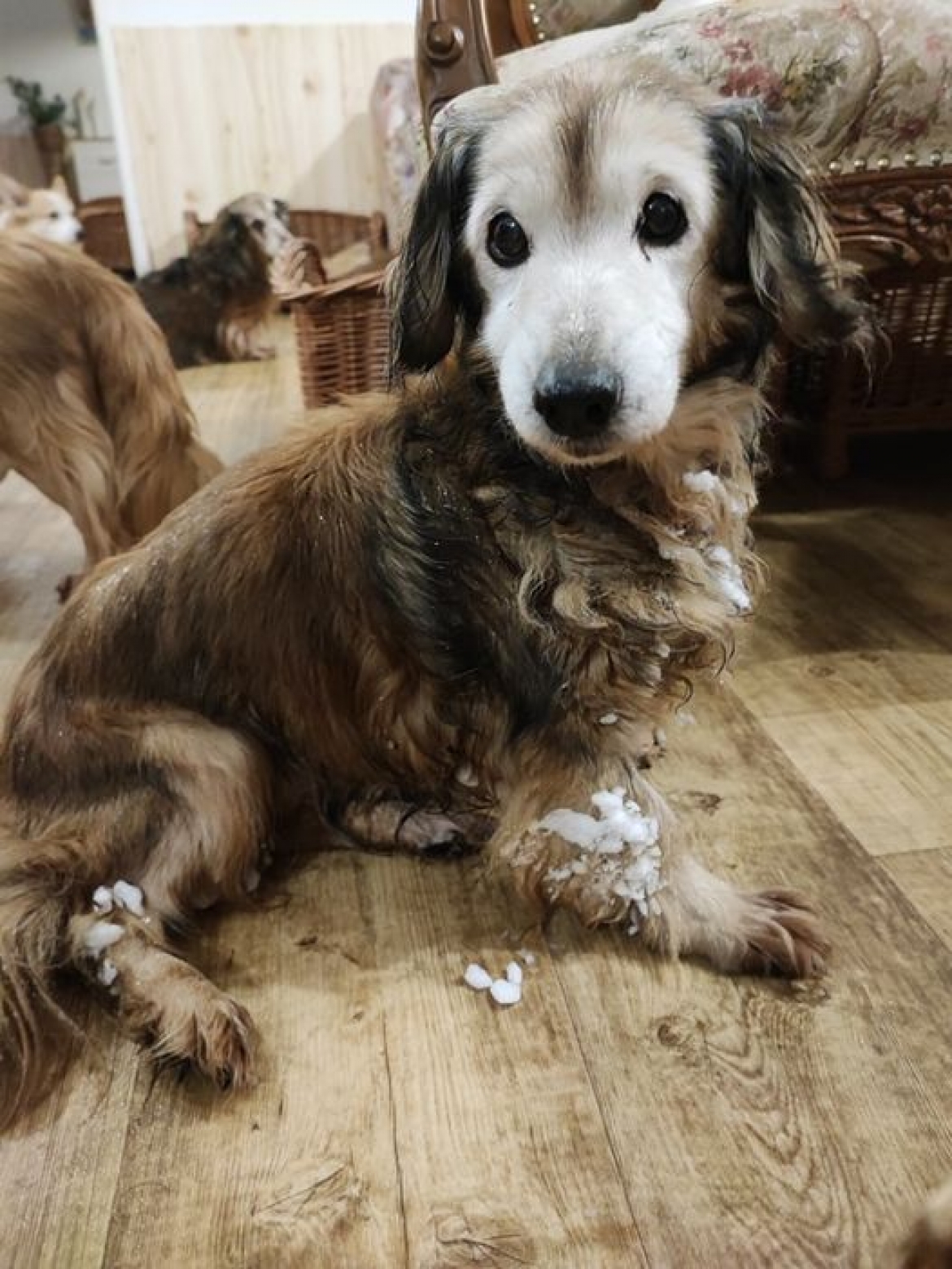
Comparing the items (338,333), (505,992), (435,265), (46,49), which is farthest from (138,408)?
(46,49)

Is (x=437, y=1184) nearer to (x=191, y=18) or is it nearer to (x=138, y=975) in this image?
(x=138, y=975)

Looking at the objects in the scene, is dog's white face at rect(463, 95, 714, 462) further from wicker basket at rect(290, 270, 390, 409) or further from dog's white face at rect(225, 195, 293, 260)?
dog's white face at rect(225, 195, 293, 260)

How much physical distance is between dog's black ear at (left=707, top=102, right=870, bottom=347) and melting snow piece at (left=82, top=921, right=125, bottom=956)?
115 centimetres

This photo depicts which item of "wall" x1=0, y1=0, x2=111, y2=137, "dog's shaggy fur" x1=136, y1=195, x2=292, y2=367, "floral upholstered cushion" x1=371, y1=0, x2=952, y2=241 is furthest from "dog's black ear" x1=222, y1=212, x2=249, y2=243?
"wall" x1=0, y1=0, x2=111, y2=137

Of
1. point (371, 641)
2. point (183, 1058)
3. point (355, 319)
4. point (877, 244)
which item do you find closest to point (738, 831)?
point (371, 641)

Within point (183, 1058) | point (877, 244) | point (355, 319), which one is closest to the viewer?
point (183, 1058)

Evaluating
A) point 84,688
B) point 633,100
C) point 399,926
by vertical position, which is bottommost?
point 399,926

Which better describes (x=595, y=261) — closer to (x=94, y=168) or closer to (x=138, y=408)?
(x=138, y=408)

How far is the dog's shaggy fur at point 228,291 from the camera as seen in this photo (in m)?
5.23

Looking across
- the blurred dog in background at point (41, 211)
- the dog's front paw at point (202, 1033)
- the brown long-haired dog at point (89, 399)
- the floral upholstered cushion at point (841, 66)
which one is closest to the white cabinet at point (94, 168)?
the blurred dog in background at point (41, 211)

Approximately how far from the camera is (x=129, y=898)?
1.37 m

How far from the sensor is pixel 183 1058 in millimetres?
1254

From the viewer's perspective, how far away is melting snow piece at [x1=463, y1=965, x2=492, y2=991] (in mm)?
1368

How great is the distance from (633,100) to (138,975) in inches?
48.3
